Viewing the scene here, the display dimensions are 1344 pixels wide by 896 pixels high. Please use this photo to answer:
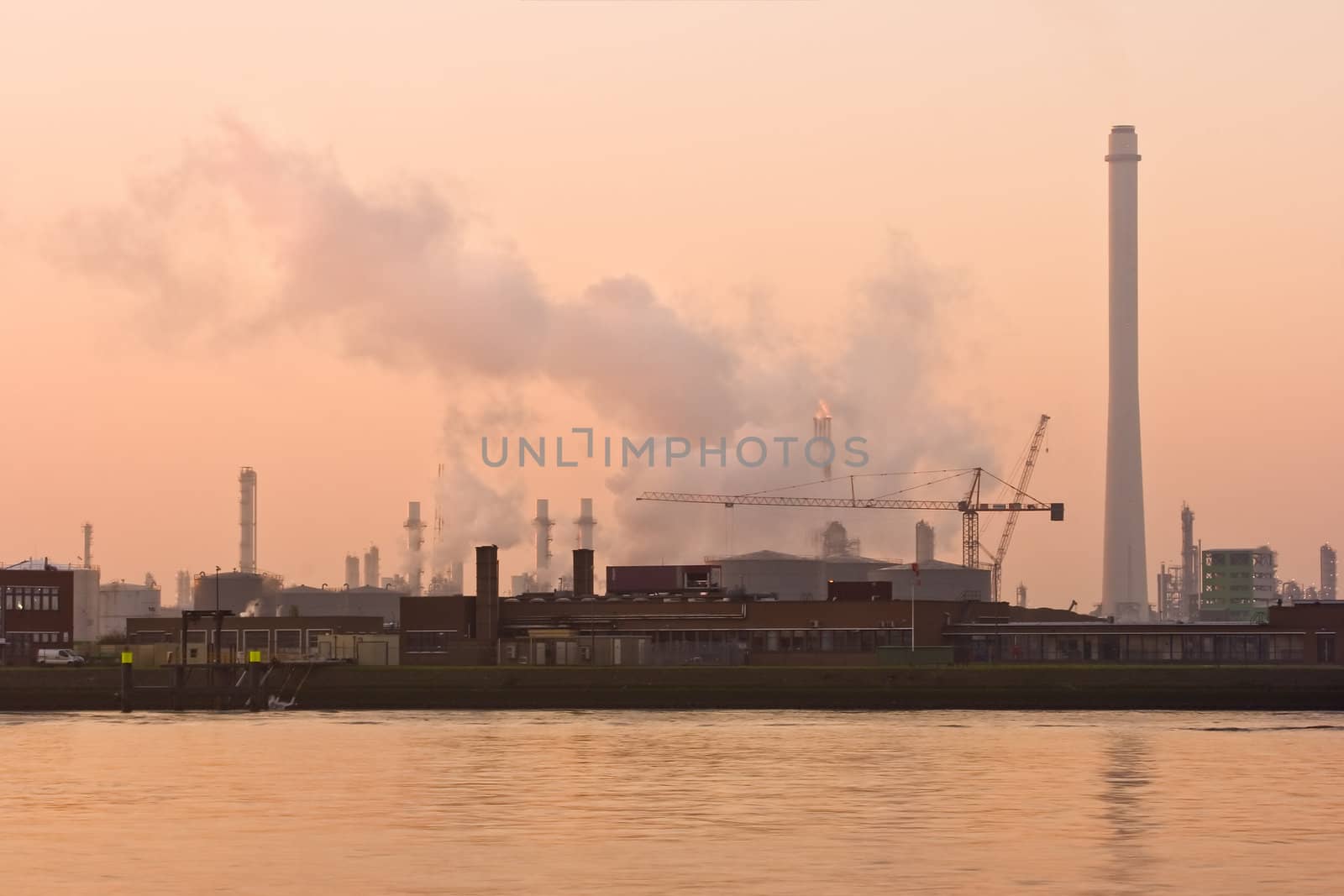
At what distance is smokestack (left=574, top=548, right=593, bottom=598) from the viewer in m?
170

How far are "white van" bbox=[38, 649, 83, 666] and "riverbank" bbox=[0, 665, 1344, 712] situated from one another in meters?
14.6

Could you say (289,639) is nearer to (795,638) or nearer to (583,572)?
(583,572)

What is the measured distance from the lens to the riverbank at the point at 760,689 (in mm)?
132000

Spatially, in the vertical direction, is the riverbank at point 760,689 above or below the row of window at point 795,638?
below

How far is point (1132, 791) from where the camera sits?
222 ft

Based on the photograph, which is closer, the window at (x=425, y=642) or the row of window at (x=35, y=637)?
the window at (x=425, y=642)

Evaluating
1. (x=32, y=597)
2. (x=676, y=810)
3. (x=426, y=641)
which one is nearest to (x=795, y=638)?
(x=426, y=641)

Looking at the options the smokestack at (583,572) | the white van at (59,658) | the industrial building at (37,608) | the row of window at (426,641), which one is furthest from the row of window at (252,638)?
the smokestack at (583,572)

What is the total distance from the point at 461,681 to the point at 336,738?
131ft

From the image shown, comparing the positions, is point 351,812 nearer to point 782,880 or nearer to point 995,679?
point 782,880

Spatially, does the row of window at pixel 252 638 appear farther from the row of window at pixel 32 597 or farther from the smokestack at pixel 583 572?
the smokestack at pixel 583 572

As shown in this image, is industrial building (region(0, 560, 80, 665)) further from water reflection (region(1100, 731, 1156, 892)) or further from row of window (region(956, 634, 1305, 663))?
water reflection (region(1100, 731, 1156, 892))

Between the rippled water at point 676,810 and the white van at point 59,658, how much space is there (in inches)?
2094

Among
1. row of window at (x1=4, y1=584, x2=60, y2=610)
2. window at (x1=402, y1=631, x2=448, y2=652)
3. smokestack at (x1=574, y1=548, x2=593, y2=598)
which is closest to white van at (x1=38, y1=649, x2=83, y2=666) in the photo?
row of window at (x1=4, y1=584, x2=60, y2=610)
